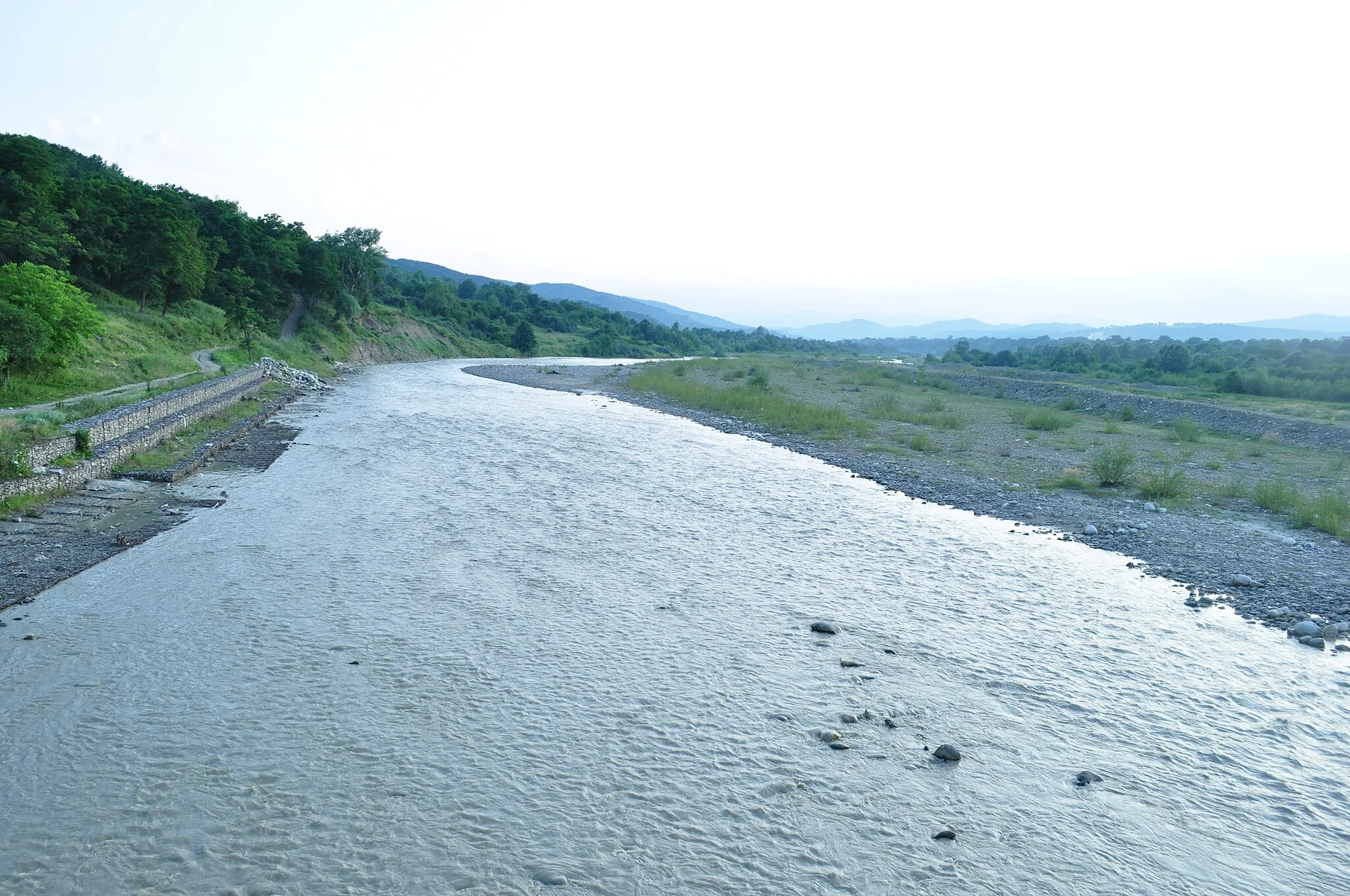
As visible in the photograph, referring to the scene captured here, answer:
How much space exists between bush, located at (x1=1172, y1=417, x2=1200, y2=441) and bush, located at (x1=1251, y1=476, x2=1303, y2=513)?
12254 mm

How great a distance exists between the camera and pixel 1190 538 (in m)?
15.5

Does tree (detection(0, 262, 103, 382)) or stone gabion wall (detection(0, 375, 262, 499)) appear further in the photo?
tree (detection(0, 262, 103, 382))

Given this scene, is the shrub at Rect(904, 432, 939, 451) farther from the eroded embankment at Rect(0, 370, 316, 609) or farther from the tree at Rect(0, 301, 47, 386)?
the tree at Rect(0, 301, 47, 386)

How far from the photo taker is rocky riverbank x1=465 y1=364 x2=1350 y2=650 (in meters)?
11.9

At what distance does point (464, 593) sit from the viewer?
37.6 ft

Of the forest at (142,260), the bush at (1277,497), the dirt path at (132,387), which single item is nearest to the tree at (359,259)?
the forest at (142,260)

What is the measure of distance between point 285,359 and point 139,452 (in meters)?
36.7

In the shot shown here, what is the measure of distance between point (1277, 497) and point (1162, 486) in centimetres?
220

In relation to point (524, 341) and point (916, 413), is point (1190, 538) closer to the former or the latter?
point (916, 413)

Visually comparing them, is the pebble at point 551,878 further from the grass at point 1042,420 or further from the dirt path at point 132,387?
the grass at point 1042,420

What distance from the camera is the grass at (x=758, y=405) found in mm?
31125

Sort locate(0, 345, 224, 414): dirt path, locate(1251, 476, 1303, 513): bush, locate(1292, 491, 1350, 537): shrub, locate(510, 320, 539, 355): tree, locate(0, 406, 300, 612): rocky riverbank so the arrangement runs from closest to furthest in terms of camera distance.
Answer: locate(0, 406, 300, 612): rocky riverbank, locate(1292, 491, 1350, 537): shrub, locate(1251, 476, 1303, 513): bush, locate(0, 345, 224, 414): dirt path, locate(510, 320, 539, 355): tree

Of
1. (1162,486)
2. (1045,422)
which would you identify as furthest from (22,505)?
(1045,422)

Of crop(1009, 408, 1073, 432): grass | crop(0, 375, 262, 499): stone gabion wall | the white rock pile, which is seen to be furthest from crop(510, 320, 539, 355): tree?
crop(1009, 408, 1073, 432): grass
